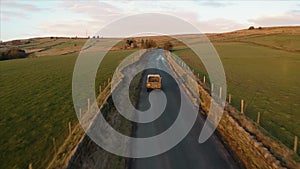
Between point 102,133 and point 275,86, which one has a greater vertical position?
point 102,133

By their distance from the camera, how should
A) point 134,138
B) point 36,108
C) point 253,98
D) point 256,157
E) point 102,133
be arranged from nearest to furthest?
point 256,157
point 102,133
point 134,138
point 36,108
point 253,98

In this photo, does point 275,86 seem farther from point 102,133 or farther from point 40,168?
point 40,168

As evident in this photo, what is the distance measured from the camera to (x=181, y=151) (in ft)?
46.4

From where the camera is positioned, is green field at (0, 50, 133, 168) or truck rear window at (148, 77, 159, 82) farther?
truck rear window at (148, 77, 159, 82)

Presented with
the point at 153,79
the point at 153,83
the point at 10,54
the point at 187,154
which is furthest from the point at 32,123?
the point at 10,54

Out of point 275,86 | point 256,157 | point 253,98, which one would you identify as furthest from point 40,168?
point 275,86

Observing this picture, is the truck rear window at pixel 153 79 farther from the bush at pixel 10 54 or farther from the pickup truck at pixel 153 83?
the bush at pixel 10 54

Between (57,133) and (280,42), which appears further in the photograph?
(280,42)

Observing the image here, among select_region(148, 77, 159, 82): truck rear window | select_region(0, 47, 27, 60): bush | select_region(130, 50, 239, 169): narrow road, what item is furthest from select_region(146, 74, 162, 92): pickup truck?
select_region(0, 47, 27, 60): bush

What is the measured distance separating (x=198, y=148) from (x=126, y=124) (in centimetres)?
592

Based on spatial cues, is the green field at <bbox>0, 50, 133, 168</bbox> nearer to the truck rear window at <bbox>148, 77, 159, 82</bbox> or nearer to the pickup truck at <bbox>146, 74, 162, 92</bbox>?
the pickup truck at <bbox>146, 74, 162, 92</bbox>

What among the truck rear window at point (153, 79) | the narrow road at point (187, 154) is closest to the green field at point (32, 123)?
the narrow road at point (187, 154)

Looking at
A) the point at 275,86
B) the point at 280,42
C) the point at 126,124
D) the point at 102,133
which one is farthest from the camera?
the point at 280,42

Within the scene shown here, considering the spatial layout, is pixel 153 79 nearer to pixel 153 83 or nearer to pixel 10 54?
pixel 153 83
